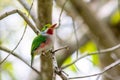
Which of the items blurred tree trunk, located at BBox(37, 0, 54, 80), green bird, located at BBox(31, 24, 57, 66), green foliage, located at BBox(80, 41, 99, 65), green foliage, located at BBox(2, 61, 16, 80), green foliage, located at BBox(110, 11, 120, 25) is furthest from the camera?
green foliage, located at BBox(2, 61, 16, 80)

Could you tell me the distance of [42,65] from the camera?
1.97 m

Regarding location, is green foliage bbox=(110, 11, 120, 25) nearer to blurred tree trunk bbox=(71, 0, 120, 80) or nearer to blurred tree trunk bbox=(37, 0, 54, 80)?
blurred tree trunk bbox=(71, 0, 120, 80)

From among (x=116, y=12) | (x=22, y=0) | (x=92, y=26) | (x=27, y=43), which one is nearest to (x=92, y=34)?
(x=92, y=26)

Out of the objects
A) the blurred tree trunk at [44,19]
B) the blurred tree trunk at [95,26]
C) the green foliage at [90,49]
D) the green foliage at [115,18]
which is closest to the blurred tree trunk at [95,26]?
the blurred tree trunk at [95,26]

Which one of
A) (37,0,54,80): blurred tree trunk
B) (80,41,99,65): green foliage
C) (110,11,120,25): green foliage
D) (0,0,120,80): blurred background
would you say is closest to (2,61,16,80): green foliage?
(0,0,120,80): blurred background

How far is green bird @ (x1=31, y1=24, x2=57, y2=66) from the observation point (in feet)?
5.81

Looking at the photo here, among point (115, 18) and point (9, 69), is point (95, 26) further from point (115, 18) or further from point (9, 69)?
point (9, 69)

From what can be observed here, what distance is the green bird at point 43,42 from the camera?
1.77m

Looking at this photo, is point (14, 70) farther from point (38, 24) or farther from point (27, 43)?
point (38, 24)

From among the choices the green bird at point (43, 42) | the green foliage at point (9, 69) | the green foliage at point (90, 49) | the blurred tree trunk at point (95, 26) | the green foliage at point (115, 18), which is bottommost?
the green bird at point (43, 42)

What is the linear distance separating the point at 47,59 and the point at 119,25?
1.04 meters

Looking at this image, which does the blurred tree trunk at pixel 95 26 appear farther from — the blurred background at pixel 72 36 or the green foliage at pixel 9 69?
the green foliage at pixel 9 69

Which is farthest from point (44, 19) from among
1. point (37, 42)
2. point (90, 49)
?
point (90, 49)

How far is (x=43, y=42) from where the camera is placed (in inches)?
70.4
